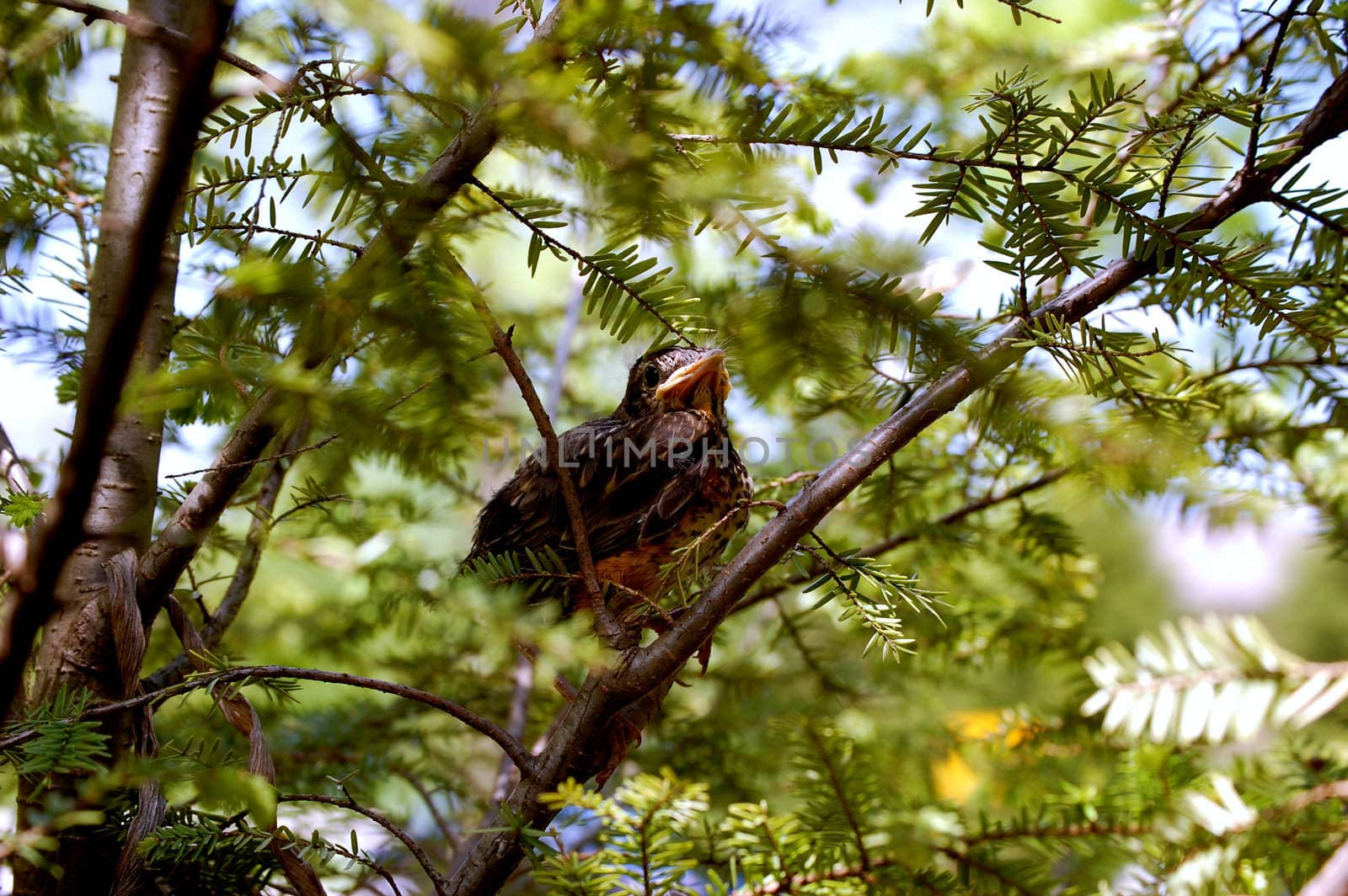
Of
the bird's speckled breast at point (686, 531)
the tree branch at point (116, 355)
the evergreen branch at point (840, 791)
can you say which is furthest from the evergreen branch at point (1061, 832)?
the tree branch at point (116, 355)

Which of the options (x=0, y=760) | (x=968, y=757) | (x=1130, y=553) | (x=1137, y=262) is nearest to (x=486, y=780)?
(x=968, y=757)

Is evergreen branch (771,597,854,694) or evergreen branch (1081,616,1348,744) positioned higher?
evergreen branch (771,597,854,694)

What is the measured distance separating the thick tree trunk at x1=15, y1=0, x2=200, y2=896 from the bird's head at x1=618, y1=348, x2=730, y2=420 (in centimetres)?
62

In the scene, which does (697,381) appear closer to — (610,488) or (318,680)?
(610,488)

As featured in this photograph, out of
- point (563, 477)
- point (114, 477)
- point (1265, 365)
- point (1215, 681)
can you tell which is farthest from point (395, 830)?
point (1265, 365)

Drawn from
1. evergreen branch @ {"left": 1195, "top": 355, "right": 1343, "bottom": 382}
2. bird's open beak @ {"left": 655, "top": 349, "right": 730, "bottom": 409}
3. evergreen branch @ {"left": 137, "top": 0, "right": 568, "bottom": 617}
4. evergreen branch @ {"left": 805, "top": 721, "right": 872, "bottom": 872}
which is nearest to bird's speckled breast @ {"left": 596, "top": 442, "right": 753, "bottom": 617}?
bird's open beak @ {"left": 655, "top": 349, "right": 730, "bottom": 409}

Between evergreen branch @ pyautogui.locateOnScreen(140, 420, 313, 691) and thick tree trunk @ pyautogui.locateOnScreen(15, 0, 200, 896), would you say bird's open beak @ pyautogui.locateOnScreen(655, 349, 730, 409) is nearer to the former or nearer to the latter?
evergreen branch @ pyautogui.locateOnScreen(140, 420, 313, 691)

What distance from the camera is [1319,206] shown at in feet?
2.43

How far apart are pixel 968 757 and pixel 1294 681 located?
1427 mm

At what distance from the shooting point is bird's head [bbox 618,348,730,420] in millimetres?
1295

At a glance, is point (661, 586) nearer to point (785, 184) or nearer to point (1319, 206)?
point (785, 184)

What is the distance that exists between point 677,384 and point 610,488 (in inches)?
8.0

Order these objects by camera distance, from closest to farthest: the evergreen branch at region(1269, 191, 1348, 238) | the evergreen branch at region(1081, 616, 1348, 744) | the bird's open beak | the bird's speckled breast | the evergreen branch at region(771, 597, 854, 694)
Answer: the evergreen branch at region(1081, 616, 1348, 744) < the evergreen branch at region(1269, 191, 1348, 238) < the bird's speckled breast < the bird's open beak < the evergreen branch at region(771, 597, 854, 694)

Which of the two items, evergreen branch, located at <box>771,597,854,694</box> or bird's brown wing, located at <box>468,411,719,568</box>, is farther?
evergreen branch, located at <box>771,597,854,694</box>
